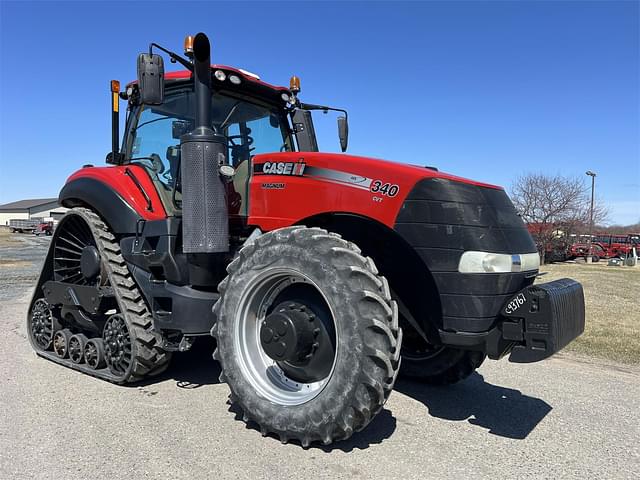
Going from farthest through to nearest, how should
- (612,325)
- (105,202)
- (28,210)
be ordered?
(28,210) < (612,325) < (105,202)

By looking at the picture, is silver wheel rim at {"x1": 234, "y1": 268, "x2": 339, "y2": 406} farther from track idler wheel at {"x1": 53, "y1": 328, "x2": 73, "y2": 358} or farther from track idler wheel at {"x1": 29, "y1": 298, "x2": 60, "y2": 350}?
track idler wheel at {"x1": 29, "y1": 298, "x2": 60, "y2": 350}

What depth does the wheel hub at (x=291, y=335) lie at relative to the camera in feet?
10.6

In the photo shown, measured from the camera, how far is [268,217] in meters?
3.79

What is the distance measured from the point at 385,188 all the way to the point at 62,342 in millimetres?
3822

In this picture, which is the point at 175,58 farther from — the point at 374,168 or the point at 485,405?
the point at 485,405

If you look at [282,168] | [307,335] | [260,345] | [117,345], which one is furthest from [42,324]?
[307,335]

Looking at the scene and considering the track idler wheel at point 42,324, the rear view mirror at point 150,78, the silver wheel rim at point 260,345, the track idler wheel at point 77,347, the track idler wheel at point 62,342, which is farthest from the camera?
the track idler wheel at point 42,324

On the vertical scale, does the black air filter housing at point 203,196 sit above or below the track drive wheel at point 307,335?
above

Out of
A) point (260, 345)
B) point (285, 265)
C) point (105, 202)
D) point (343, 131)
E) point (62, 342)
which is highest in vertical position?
point (343, 131)

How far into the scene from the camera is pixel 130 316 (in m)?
4.21

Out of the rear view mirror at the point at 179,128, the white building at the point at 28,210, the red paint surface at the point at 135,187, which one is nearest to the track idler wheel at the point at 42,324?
the red paint surface at the point at 135,187

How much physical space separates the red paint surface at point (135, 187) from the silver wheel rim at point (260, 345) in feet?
4.40

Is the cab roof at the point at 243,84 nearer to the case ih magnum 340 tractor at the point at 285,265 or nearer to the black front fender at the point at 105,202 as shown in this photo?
the case ih magnum 340 tractor at the point at 285,265

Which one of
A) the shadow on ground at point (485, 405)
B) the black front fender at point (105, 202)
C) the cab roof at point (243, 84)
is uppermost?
the cab roof at point (243, 84)
